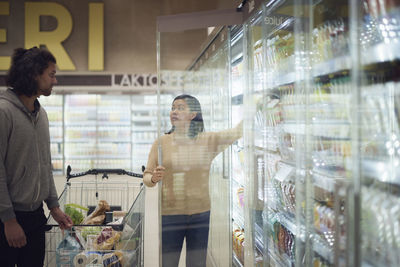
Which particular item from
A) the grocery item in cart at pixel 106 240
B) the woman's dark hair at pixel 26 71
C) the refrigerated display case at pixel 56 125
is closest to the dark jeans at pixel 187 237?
the grocery item in cart at pixel 106 240

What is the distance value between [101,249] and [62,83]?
525cm

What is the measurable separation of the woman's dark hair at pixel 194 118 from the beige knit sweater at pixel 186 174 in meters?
0.04

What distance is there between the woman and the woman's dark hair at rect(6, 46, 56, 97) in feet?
2.75

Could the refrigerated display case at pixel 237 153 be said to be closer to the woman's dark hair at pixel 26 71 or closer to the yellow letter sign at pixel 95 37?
the woman's dark hair at pixel 26 71

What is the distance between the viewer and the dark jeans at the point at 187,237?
2.55 m

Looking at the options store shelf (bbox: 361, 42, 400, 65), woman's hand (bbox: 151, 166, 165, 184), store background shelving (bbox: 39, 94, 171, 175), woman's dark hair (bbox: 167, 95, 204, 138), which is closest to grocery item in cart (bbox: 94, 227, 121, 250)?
woman's hand (bbox: 151, 166, 165, 184)

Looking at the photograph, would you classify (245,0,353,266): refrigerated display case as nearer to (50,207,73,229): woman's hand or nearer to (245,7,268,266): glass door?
(245,7,268,266): glass door

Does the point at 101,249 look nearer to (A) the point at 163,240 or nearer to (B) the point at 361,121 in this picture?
(A) the point at 163,240

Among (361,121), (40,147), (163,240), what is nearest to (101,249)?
(163,240)

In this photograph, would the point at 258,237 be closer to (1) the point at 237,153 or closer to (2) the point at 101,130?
(1) the point at 237,153

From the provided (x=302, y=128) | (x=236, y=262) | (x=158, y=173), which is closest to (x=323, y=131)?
(x=302, y=128)

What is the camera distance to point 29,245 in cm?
214

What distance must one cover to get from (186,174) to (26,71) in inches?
46.2

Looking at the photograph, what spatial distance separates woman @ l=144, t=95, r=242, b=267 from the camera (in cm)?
249
